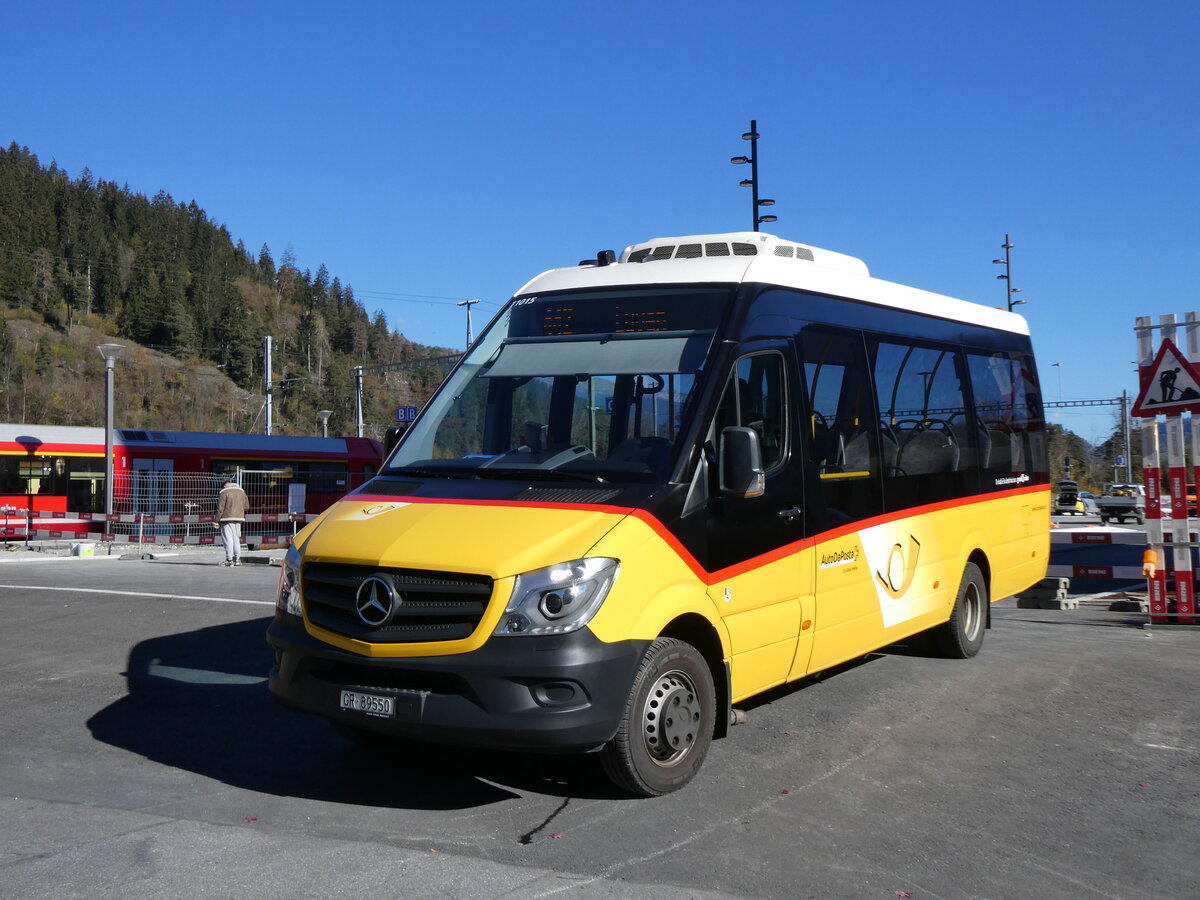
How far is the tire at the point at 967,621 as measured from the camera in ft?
30.8

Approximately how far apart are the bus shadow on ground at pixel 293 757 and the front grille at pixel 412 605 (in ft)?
2.95

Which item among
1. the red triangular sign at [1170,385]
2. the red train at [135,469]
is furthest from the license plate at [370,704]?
the red train at [135,469]

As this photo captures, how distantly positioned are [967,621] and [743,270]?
176 inches

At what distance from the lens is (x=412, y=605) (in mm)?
5301

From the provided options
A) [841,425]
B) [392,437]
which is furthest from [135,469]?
[841,425]

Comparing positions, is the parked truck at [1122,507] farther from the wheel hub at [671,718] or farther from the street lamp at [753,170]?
the wheel hub at [671,718]

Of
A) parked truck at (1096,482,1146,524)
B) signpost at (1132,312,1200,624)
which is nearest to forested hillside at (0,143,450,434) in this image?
parked truck at (1096,482,1146,524)

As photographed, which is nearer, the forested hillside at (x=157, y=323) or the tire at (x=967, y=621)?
the tire at (x=967, y=621)

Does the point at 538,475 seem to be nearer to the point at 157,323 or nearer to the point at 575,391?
the point at 575,391

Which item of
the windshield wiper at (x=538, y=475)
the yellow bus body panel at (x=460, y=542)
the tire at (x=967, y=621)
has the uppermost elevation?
the windshield wiper at (x=538, y=475)

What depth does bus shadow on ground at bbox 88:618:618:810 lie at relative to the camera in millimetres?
5801

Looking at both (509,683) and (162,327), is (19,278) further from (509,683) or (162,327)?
(509,683)

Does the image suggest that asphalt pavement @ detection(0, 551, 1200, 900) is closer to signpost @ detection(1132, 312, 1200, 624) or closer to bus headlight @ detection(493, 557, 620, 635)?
bus headlight @ detection(493, 557, 620, 635)

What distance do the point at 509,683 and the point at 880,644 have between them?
3800mm
